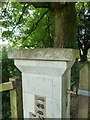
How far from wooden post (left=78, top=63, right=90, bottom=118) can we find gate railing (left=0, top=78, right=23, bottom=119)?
12.2 inches

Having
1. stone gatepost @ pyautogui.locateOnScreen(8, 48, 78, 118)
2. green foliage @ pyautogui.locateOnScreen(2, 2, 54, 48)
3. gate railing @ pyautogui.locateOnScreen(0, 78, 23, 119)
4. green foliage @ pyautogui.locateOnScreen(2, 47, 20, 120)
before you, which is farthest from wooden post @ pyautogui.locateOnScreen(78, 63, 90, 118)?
green foliage @ pyautogui.locateOnScreen(2, 2, 54, 48)

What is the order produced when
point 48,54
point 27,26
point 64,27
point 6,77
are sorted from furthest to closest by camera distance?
point 27,26, point 64,27, point 6,77, point 48,54

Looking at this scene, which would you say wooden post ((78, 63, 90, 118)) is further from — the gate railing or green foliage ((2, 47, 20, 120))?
green foliage ((2, 47, 20, 120))

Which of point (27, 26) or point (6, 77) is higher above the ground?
point (27, 26)

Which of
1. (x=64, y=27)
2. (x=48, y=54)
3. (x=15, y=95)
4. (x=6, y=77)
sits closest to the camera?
(x=48, y=54)

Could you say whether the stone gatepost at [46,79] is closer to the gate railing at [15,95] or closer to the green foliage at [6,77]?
the gate railing at [15,95]

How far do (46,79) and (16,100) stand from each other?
0.25 m

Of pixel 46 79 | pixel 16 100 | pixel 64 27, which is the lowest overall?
pixel 16 100

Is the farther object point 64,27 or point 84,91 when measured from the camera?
point 64,27

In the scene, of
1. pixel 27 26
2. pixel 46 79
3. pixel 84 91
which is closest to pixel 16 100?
pixel 46 79

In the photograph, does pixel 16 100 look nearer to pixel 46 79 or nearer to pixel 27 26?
pixel 46 79

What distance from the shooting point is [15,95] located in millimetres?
1025

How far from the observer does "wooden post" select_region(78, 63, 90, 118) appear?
33.4 inches

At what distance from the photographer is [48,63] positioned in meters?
0.85
